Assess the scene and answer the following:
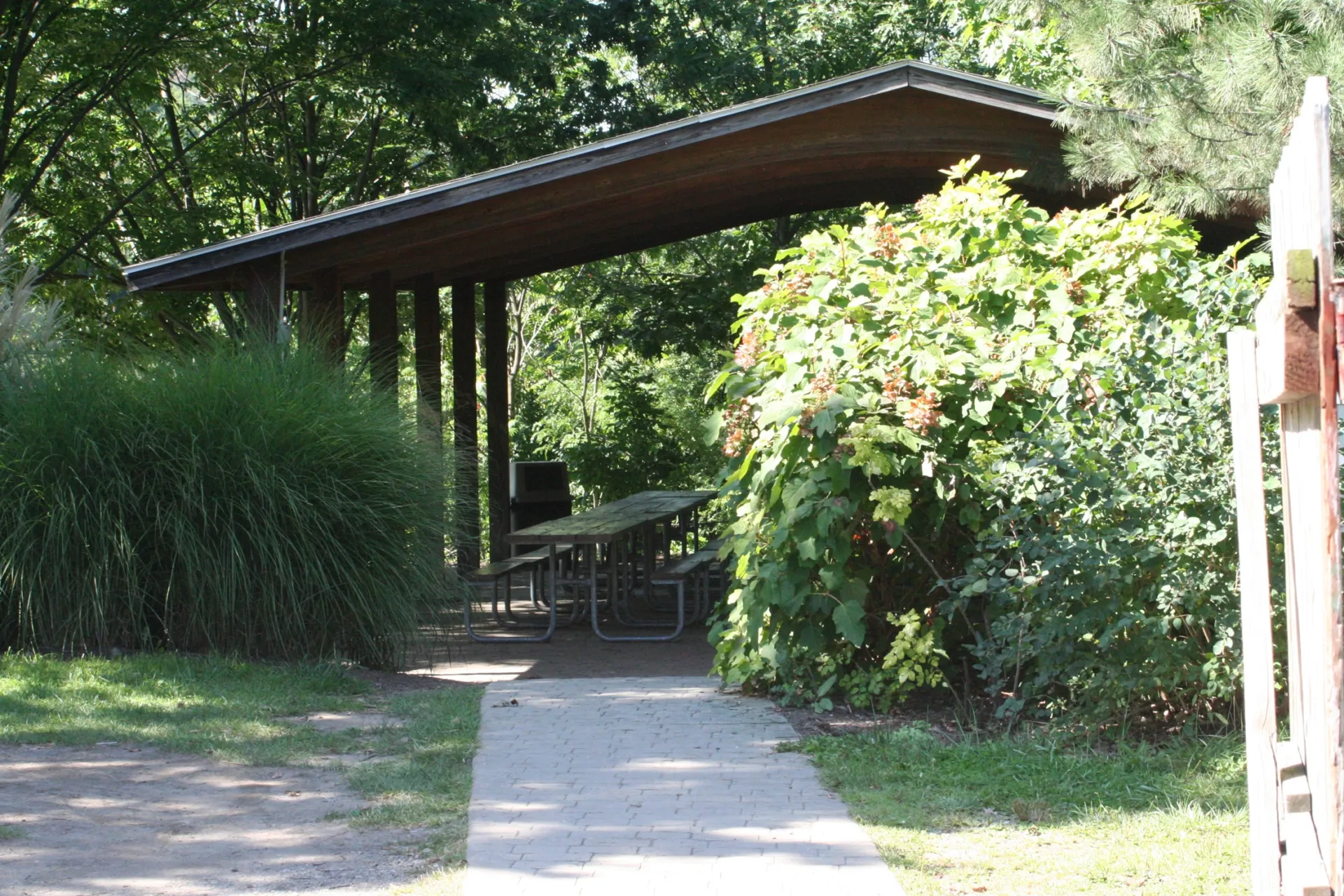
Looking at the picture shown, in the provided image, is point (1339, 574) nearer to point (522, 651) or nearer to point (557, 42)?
point (522, 651)

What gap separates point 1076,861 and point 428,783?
7.67ft

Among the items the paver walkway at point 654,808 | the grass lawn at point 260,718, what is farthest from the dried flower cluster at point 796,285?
the grass lawn at point 260,718

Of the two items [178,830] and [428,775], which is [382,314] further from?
[178,830]

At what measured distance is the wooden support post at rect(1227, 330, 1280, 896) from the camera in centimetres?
208

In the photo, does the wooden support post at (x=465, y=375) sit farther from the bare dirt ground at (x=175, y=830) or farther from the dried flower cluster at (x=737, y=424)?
the bare dirt ground at (x=175, y=830)

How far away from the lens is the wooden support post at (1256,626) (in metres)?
2.08

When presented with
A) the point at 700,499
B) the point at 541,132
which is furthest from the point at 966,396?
the point at 541,132

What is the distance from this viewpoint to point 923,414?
5.44m

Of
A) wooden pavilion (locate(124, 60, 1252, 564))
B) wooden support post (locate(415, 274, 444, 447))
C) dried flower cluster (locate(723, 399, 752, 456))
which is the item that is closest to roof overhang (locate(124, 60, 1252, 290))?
wooden pavilion (locate(124, 60, 1252, 564))

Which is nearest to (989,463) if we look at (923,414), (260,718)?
(923,414)

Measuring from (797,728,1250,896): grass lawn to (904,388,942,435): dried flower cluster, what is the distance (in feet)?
4.19

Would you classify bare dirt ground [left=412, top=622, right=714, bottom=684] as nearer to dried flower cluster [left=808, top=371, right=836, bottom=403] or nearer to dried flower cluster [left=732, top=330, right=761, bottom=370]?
dried flower cluster [left=732, top=330, right=761, bottom=370]

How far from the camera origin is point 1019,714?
5.54m

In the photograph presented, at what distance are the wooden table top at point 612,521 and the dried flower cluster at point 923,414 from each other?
3396 mm
